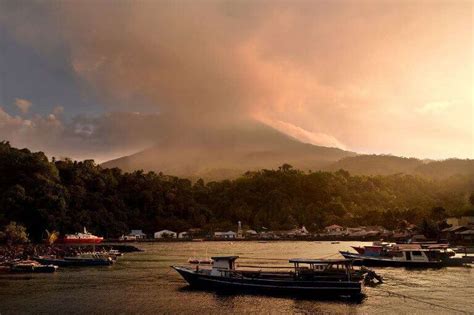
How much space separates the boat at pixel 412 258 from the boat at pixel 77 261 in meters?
22.0

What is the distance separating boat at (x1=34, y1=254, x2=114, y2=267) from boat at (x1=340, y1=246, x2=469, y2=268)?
2203cm

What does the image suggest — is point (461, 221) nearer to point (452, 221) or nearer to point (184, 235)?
point (452, 221)

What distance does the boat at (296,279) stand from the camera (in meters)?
25.4

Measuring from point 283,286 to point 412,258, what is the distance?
688 inches

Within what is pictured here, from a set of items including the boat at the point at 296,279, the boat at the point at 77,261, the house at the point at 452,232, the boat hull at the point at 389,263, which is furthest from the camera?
the house at the point at 452,232

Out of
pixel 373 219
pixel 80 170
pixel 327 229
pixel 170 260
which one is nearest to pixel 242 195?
pixel 327 229

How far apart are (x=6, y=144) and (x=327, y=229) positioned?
63975mm

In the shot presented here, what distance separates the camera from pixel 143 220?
9438cm

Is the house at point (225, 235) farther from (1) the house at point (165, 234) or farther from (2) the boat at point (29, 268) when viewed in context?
(2) the boat at point (29, 268)

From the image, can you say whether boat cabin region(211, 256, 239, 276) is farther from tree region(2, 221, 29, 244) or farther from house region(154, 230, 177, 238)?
house region(154, 230, 177, 238)

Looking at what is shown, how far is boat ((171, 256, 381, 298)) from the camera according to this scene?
998 inches

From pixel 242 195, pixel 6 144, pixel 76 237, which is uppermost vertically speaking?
pixel 6 144

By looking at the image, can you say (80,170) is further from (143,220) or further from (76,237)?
(76,237)

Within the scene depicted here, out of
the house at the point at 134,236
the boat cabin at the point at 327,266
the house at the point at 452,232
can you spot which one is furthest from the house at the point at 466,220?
the house at the point at 134,236
